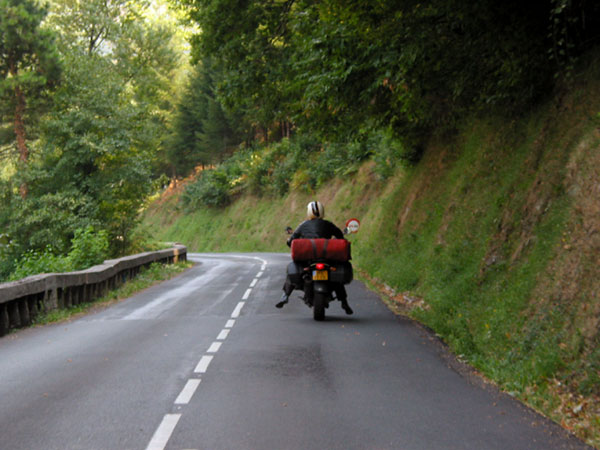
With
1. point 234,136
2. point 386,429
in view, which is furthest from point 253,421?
point 234,136

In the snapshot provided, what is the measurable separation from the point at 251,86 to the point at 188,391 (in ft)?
44.0

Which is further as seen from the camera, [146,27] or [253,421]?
[146,27]

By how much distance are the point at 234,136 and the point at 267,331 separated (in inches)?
2148

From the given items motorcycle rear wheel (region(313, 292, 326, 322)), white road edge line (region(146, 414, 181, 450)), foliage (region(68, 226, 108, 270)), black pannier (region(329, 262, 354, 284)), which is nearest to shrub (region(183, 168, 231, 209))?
foliage (region(68, 226, 108, 270))

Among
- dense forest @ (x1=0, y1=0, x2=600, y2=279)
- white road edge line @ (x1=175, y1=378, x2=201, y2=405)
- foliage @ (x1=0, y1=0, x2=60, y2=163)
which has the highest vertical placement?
foliage @ (x1=0, y1=0, x2=60, y2=163)

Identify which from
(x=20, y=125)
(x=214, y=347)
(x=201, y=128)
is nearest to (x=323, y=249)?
(x=214, y=347)

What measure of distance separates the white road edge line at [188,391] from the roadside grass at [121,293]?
22.4ft

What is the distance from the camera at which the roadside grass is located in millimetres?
12781

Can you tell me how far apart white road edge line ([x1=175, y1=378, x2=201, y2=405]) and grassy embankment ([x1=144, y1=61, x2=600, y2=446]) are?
3360 millimetres

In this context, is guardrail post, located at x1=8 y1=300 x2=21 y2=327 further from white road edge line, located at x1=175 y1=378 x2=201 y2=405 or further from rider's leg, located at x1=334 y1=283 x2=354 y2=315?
white road edge line, located at x1=175 y1=378 x2=201 y2=405

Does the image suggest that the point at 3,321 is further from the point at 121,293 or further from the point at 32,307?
the point at 121,293

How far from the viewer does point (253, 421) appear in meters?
5.33

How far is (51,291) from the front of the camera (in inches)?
523

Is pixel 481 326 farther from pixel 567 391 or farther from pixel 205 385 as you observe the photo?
pixel 205 385
